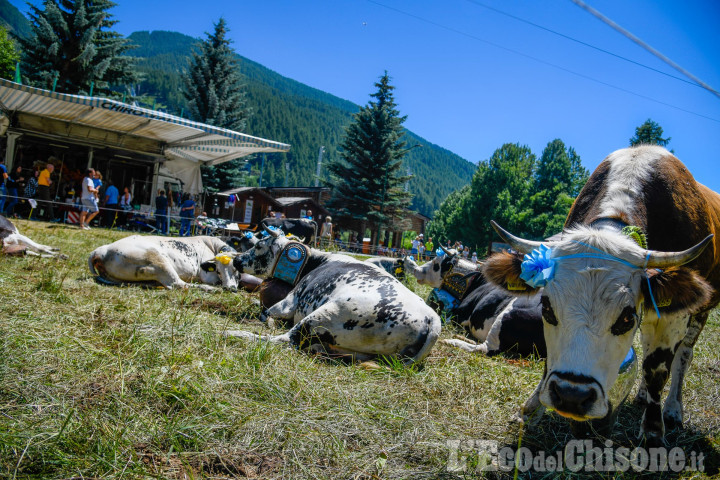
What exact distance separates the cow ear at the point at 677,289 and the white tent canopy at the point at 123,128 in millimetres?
14593

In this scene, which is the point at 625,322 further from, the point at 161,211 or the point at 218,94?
the point at 218,94

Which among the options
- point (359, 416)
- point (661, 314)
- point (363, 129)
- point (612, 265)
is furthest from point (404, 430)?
point (363, 129)

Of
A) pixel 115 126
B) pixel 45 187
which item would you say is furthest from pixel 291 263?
pixel 115 126

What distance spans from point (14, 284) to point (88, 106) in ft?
35.8

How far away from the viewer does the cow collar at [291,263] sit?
17.7 feet

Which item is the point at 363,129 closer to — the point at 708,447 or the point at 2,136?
the point at 2,136

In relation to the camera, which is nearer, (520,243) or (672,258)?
(672,258)

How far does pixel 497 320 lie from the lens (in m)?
4.68

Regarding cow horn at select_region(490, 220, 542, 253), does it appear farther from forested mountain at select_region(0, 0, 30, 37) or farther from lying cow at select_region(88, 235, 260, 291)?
forested mountain at select_region(0, 0, 30, 37)

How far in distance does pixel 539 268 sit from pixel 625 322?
0.51 metres

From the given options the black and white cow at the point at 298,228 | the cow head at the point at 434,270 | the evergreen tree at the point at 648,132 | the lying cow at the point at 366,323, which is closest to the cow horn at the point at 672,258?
the lying cow at the point at 366,323

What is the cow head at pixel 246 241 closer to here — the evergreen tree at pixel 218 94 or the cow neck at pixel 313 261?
the cow neck at pixel 313 261

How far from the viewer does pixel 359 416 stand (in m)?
2.49

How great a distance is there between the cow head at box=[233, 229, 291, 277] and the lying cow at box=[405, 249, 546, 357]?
7.81 feet
